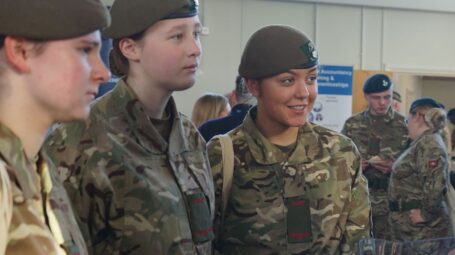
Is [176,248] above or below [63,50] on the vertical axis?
below

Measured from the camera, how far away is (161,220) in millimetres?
1692

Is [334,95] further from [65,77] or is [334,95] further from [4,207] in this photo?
[4,207]

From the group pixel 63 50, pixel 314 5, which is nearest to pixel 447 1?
pixel 314 5

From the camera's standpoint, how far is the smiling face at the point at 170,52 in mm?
1771

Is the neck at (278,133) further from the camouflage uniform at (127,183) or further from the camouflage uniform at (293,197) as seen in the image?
the camouflage uniform at (127,183)

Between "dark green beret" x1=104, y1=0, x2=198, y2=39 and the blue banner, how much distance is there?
6.12 m

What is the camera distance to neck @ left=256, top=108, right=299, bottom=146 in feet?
7.38

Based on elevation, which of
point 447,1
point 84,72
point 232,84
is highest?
point 84,72

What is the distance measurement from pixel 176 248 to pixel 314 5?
665 centimetres

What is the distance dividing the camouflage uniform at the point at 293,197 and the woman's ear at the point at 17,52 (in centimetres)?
100

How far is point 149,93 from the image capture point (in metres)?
1.81

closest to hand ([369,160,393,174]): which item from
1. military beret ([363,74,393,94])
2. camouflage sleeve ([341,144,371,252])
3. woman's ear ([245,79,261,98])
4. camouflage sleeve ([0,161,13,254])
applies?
military beret ([363,74,393,94])

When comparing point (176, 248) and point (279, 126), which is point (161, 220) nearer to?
point (176, 248)

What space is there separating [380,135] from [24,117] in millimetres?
4141
